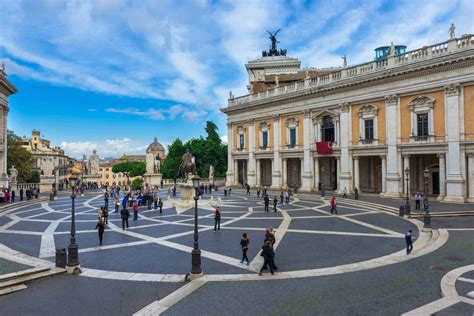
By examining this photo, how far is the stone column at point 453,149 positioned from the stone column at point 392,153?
4248mm

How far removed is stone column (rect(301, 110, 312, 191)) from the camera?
130 ft

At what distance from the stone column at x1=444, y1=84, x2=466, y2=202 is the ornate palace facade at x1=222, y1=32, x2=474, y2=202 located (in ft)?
0.23

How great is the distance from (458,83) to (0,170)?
4575cm

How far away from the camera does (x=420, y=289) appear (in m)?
9.45

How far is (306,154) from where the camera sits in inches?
1580

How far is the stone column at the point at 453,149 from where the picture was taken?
1078 inches

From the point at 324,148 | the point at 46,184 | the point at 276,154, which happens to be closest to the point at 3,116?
the point at 46,184

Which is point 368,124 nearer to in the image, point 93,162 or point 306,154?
point 306,154

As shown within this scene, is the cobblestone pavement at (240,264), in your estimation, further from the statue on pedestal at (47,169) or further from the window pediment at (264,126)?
the statue on pedestal at (47,169)

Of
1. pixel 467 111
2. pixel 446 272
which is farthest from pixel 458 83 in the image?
pixel 446 272

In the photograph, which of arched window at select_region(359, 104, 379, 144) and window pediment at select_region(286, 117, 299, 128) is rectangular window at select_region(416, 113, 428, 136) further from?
window pediment at select_region(286, 117, 299, 128)

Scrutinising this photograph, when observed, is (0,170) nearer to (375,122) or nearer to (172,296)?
(172,296)

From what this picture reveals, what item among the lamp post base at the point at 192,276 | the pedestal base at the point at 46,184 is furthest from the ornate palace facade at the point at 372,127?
the pedestal base at the point at 46,184

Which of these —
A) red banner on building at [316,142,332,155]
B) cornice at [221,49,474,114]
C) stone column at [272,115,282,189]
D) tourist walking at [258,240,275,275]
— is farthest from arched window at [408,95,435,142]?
tourist walking at [258,240,275,275]
